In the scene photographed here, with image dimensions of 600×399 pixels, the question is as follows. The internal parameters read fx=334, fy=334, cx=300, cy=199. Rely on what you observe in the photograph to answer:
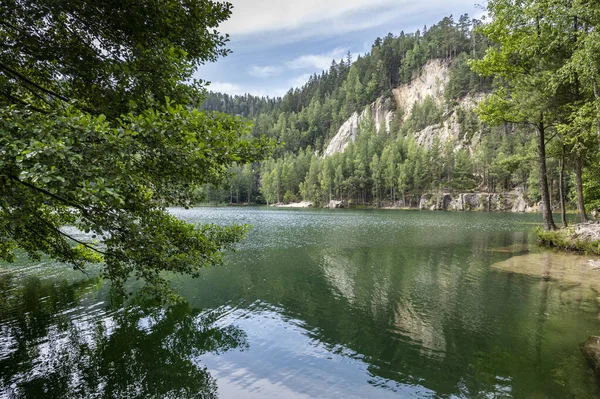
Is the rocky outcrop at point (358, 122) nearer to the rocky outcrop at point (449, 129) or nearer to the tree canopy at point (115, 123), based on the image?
the rocky outcrop at point (449, 129)

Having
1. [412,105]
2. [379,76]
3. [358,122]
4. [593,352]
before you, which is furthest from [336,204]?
[593,352]

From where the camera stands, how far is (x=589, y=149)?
1005 inches

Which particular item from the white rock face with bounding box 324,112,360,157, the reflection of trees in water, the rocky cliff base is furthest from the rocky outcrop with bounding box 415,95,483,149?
the reflection of trees in water

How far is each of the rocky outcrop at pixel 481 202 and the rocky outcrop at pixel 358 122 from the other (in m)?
58.7

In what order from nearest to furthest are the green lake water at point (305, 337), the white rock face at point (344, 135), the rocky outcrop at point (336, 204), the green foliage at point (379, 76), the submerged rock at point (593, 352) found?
the green lake water at point (305, 337), the submerged rock at point (593, 352), the rocky outcrop at point (336, 204), the green foliage at point (379, 76), the white rock face at point (344, 135)

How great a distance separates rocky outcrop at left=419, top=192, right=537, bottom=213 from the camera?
92.4 m

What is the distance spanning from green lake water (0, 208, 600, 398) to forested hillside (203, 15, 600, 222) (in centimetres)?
4678

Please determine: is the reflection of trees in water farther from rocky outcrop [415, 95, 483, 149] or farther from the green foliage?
the green foliage

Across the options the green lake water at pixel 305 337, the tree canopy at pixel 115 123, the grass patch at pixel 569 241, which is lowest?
the green lake water at pixel 305 337

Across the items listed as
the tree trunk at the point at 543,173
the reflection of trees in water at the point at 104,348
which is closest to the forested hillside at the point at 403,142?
the tree trunk at the point at 543,173

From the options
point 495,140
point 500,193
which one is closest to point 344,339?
point 500,193

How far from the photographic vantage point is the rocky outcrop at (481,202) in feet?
303

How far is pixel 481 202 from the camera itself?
9656 cm

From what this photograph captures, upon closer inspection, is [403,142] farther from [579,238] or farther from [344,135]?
[579,238]
